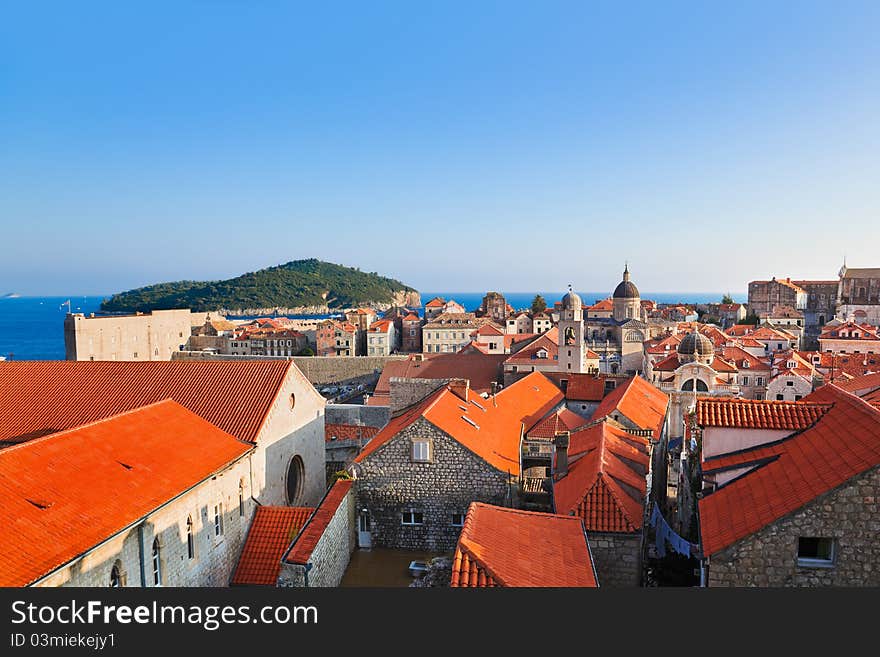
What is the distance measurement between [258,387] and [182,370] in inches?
119

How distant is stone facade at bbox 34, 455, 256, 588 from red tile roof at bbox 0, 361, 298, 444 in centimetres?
229

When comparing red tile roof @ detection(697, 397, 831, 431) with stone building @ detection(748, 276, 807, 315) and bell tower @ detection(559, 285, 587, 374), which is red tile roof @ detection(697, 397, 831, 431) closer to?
bell tower @ detection(559, 285, 587, 374)

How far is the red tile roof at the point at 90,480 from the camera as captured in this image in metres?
8.41

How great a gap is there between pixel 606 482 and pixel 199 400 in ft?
41.8

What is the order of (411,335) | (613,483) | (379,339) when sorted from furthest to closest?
(411,335), (379,339), (613,483)

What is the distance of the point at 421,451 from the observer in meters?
15.7

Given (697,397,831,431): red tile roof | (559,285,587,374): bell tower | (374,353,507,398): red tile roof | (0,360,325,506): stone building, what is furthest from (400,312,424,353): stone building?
(697,397,831,431): red tile roof

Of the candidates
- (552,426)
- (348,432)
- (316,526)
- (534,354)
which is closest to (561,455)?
(552,426)

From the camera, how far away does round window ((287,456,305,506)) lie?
19.8m

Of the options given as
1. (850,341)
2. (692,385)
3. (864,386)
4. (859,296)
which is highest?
(859,296)

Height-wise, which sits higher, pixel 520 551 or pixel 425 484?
pixel 520 551

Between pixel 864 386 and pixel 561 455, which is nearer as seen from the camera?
pixel 561 455

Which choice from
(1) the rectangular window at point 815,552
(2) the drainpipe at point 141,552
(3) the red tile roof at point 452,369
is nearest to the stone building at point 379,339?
(3) the red tile roof at point 452,369

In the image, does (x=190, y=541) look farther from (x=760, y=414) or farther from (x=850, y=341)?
(x=850, y=341)
